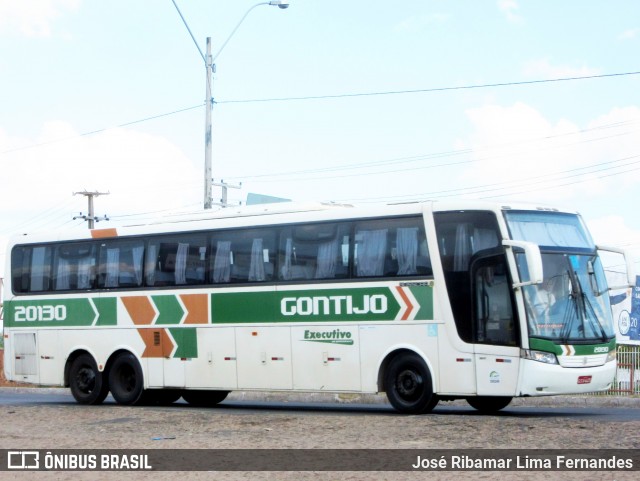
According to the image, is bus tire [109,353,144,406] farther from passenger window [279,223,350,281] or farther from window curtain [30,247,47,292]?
passenger window [279,223,350,281]

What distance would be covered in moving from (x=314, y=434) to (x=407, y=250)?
5.19 meters

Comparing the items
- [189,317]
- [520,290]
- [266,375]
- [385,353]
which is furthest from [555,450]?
[189,317]

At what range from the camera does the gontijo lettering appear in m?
20.1

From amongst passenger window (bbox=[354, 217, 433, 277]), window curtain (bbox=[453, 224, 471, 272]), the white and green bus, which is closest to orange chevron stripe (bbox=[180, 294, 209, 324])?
the white and green bus

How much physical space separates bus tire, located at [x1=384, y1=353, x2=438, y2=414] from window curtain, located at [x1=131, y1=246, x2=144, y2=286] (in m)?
6.15

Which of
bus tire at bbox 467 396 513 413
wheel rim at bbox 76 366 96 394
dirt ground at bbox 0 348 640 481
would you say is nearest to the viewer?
dirt ground at bbox 0 348 640 481

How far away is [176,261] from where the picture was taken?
23.1m

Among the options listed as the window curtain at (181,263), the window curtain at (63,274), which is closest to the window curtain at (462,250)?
the window curtain at (181,263)

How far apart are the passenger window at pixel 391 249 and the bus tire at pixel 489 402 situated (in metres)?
2.64

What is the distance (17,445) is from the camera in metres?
14.9

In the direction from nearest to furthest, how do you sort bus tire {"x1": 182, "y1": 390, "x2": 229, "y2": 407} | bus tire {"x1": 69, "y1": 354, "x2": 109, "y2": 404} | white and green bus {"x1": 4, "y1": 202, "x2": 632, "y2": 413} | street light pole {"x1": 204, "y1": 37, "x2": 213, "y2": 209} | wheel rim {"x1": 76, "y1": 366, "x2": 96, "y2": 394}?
white and green bus {"x1": 4, "y1": 202, "x2": 632, "y2": 413}, bus tire {"x1": 69, "y1": 354, "x2": 109, "y2": 404}, wheel rim {"x1": 76, "y1": 366, "x2": 96, "y2": 394}, bus tire {"x1": 182, "y1": 390, "x2": 229, "y2": 407}, street light pole {"x1": 204, "y1": 37, "x2": 213, "y2": 209}

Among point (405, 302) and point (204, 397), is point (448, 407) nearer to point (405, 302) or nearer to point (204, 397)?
point (405, 302)

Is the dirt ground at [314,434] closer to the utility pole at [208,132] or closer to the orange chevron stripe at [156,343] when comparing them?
the orange chevron stripe at [156,343]

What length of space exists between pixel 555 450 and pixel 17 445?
676cm
